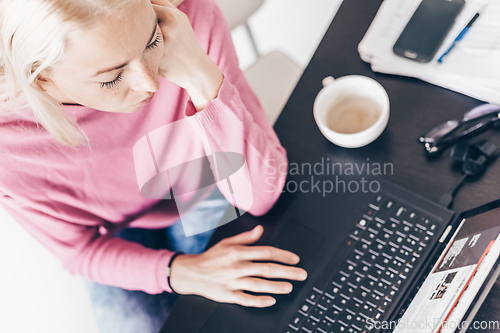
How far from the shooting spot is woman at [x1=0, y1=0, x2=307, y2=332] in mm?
468

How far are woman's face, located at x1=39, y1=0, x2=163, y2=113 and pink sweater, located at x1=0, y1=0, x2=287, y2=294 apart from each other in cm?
12

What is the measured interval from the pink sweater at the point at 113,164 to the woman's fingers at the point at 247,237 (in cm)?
4

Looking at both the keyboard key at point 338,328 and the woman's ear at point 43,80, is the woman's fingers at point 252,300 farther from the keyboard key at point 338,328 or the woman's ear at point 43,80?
the woman's ear at point 43,80

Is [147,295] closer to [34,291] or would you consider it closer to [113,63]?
[34,291]

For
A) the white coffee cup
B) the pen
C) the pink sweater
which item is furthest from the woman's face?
the pen

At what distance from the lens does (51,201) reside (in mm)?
726

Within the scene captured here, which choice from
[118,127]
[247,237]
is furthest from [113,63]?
[247,237]

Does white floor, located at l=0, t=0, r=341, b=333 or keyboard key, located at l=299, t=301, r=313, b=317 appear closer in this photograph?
keyboard key, located at l=299, t=301, r=313, b=317

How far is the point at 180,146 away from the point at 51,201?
0.27 meters

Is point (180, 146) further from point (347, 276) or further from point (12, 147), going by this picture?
point (347, 276)

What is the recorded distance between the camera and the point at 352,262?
2.10 feet

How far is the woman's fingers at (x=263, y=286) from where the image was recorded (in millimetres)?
658

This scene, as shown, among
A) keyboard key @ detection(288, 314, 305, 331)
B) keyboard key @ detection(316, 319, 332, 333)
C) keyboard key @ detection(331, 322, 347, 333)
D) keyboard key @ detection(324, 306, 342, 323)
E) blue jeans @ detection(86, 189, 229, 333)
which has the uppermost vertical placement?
keyboard key @ detection(324, 306, 342, 323)

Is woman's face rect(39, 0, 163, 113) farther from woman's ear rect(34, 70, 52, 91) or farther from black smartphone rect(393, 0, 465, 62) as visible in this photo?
black smartphone rect(393, 0, 465, 62)
